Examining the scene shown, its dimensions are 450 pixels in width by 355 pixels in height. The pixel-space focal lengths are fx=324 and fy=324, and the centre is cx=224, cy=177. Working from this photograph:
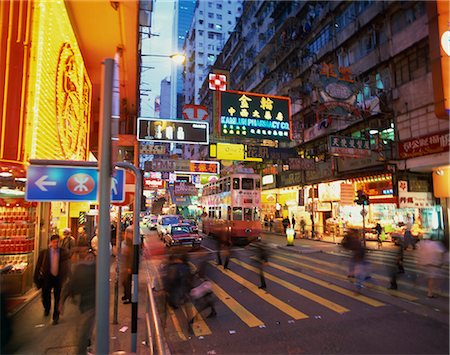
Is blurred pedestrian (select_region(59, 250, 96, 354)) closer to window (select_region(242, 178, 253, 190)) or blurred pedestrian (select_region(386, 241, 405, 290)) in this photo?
blurred pedestrian (select_region(386, 241, 405, 290))

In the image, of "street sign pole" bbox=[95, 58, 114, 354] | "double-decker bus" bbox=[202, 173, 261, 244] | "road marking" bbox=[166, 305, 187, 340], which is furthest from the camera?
"double-decker bus" bbox=[202, 173, 261, 244]

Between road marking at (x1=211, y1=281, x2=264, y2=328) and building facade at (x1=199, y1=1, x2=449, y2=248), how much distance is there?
661cm

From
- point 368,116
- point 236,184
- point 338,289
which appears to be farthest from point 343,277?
point 368,116

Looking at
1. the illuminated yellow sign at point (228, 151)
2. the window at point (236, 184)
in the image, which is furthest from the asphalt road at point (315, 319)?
the window at point (236, 184)

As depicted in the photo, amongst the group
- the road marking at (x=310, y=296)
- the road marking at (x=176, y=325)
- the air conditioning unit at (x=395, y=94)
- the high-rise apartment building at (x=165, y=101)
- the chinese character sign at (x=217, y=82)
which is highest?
the high-rise apartment building at (x=165, y=101)

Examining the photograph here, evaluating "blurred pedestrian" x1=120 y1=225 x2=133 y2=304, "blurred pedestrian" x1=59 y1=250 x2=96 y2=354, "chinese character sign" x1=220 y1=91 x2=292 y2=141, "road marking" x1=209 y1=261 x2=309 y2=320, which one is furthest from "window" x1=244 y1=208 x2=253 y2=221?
"blurred pedestrian" x1=59 y1=250 x2=96 y2=354

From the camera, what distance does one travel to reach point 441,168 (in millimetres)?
19469

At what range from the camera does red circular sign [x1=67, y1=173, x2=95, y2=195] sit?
11.6 ft

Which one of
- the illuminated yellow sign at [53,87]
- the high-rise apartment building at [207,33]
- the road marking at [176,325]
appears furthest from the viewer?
the high-rise apartment building at [207,33]

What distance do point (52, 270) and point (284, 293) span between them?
250 inches

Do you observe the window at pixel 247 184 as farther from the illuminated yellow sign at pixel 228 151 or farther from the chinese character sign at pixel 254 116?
the chinese character sign at pixel 254 116

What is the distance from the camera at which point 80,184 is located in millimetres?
3553

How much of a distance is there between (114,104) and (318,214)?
2988 centimetres

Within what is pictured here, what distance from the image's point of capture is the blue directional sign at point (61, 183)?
3.43 meters
